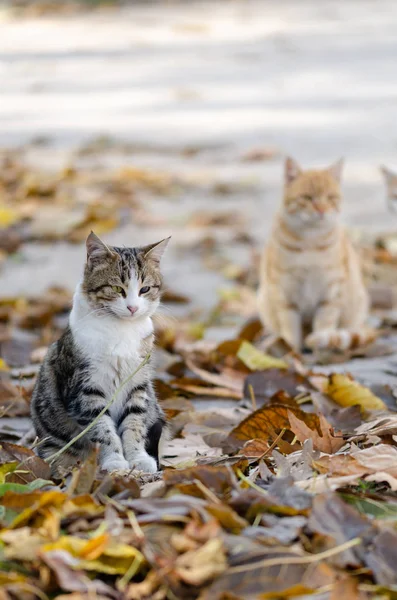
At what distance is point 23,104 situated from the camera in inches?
504

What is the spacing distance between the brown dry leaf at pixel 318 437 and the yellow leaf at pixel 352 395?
28.7 inches

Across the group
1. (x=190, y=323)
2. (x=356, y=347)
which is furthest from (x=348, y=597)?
(x=190, y=323)

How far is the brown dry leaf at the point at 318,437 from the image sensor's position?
293cm

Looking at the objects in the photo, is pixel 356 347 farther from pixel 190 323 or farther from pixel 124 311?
pixel 124 311

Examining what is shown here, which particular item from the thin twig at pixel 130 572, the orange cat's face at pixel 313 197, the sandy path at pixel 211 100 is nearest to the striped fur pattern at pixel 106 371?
the thin twig at pixel 130 572

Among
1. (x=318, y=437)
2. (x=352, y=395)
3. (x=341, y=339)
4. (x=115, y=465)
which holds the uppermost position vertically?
(x=318, y=437)

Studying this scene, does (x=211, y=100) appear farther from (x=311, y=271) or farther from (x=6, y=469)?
(x=6, y=469)

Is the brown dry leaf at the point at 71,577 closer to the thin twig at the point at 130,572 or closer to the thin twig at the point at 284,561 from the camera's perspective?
the thin twig at the point at 130,572

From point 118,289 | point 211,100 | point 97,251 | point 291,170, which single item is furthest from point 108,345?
point 211,100

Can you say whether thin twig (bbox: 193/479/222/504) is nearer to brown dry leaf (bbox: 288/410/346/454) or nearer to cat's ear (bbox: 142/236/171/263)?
brown dry leaf (bbox: 288/410/346/454)

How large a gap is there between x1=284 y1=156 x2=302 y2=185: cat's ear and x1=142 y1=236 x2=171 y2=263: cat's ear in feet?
10.0

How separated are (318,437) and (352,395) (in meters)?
0.85

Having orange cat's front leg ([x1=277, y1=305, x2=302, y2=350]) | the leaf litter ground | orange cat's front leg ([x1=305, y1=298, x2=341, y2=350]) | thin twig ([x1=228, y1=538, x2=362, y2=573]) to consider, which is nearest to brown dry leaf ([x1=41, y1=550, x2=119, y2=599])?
the leaf litter ground

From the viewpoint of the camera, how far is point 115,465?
10.1 ft
